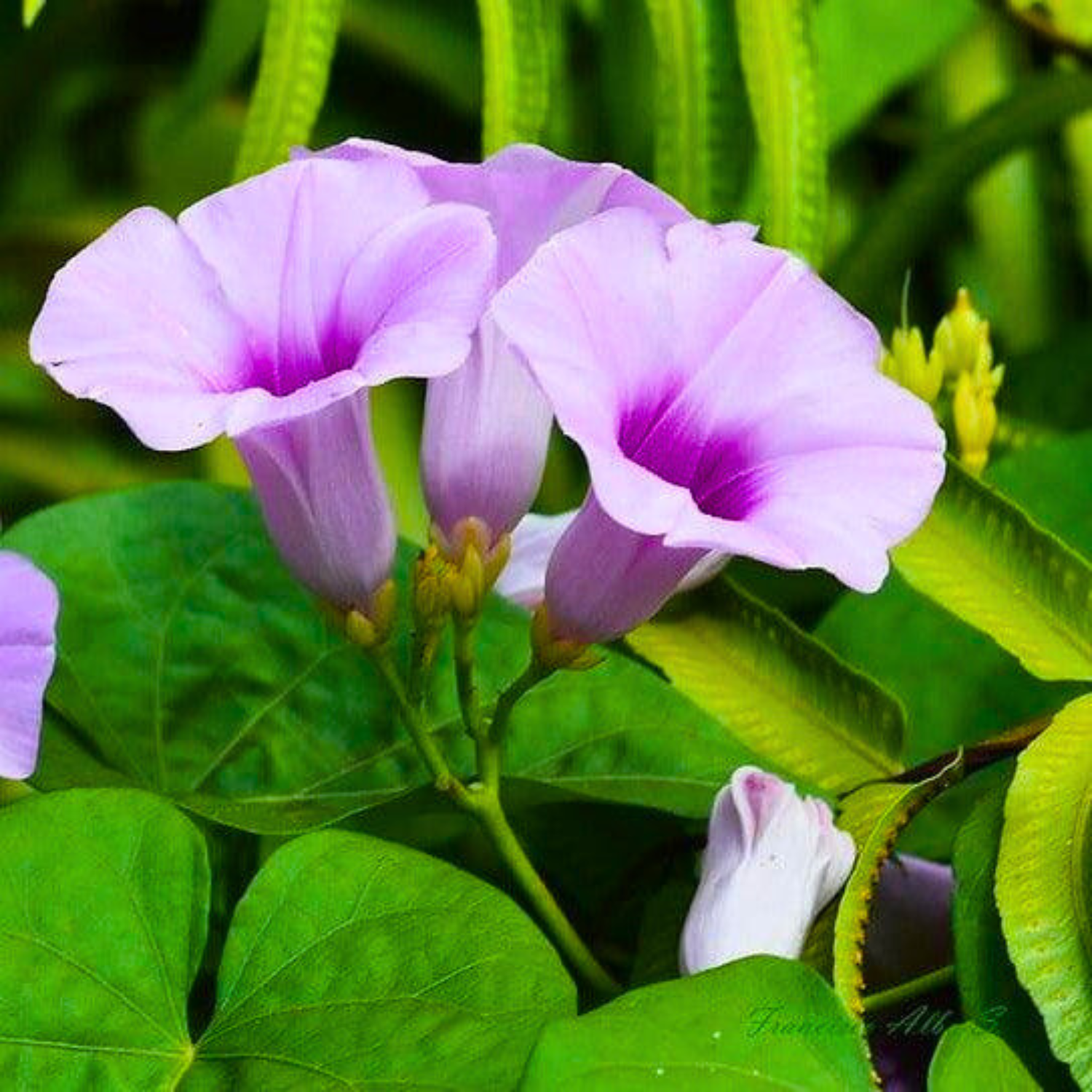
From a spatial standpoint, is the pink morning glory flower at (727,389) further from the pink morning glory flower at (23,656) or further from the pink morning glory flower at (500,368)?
the pink morning glory flower at (23,656)

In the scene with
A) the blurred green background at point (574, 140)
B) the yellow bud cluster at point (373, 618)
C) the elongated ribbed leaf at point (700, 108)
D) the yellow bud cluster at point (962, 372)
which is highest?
the elongated ribbed leaf at point (700, 108)

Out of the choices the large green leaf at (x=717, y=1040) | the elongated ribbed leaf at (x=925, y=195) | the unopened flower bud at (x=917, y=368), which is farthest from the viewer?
the elongated ribbed leaf at (x=925, y=195)

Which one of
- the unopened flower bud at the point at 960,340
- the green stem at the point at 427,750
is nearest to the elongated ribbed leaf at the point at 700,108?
the unopened flower bud at the point at 960,340

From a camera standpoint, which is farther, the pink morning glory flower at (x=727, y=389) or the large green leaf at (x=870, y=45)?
the large green leaf at (x=870, y=45)

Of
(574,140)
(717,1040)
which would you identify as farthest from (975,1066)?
(574,140)

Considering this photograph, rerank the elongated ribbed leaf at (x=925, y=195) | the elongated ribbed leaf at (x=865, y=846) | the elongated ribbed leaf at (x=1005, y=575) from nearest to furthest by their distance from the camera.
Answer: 1. the elongated ribbed leaf at (x=865, y=846)
2. the elongated ribbed leaf at (x=1005, y=575)
3. the elongated ribbed leaf at (x=925, y=195)

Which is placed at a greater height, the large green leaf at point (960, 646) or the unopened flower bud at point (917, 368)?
the unopened flower bud at point (917, 368)

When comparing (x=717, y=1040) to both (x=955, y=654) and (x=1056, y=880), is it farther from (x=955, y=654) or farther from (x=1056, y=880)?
(x=955, y=654)
